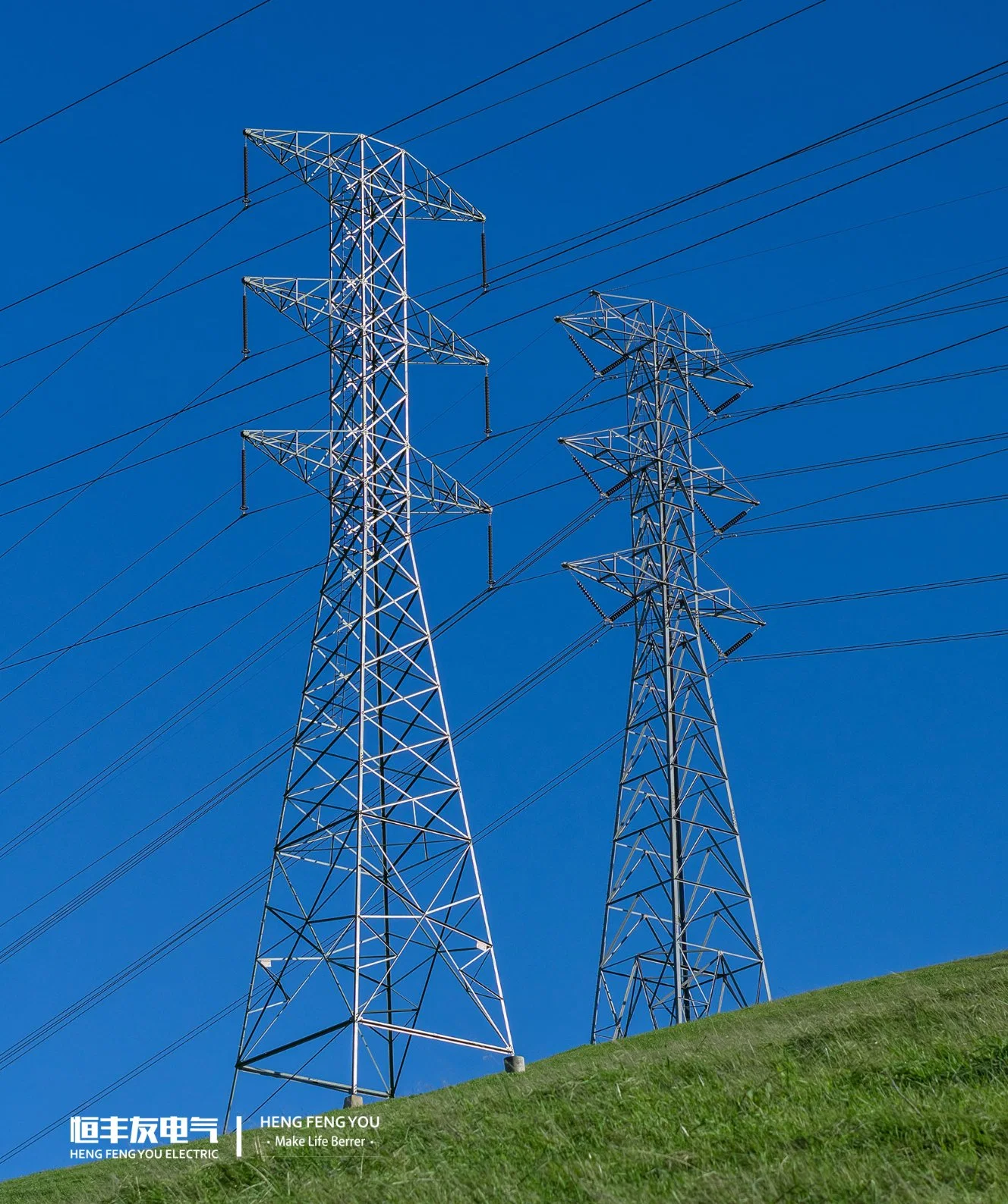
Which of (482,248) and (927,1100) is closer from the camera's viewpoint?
(927,1100)

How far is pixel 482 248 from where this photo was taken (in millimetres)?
33562

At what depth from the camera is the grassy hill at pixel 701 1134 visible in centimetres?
1627

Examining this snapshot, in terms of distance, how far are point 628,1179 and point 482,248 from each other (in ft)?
67.7

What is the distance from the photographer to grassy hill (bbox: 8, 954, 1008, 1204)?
16266 millimetres

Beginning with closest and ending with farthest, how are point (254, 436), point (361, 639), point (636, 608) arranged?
point (361, 639) → point (254, 436) → point (636, 608)

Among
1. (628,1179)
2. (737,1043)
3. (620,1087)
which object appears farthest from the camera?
(737,1043)

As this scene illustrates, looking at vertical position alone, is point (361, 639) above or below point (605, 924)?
above

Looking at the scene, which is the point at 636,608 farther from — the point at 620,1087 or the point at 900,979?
the point at 620,1087

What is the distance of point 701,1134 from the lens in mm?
18172

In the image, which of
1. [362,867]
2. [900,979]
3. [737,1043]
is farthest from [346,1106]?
[900,979]

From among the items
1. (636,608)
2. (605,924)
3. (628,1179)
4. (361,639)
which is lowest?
(628,1179)

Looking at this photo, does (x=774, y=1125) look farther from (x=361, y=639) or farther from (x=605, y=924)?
(x=605, y=924)

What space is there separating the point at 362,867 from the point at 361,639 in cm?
399

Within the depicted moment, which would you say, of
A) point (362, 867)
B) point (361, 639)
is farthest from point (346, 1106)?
point (361, 639)
